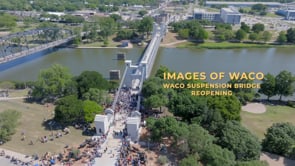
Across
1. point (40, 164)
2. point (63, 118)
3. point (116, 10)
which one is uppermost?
point (116, 10)

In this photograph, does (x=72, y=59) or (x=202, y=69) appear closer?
(x=202, y=69)

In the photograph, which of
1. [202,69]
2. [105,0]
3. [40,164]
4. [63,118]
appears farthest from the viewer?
[105,0]

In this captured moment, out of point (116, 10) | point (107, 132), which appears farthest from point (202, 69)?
point (116, 10)

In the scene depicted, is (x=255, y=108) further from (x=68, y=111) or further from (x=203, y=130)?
(x=68, y=111)

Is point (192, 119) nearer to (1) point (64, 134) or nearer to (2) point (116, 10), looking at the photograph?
(1) point (64, 134)

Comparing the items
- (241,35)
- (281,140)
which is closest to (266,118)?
(281,140)

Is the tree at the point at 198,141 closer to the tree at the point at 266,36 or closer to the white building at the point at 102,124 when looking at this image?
the white building at the point at 102,124
